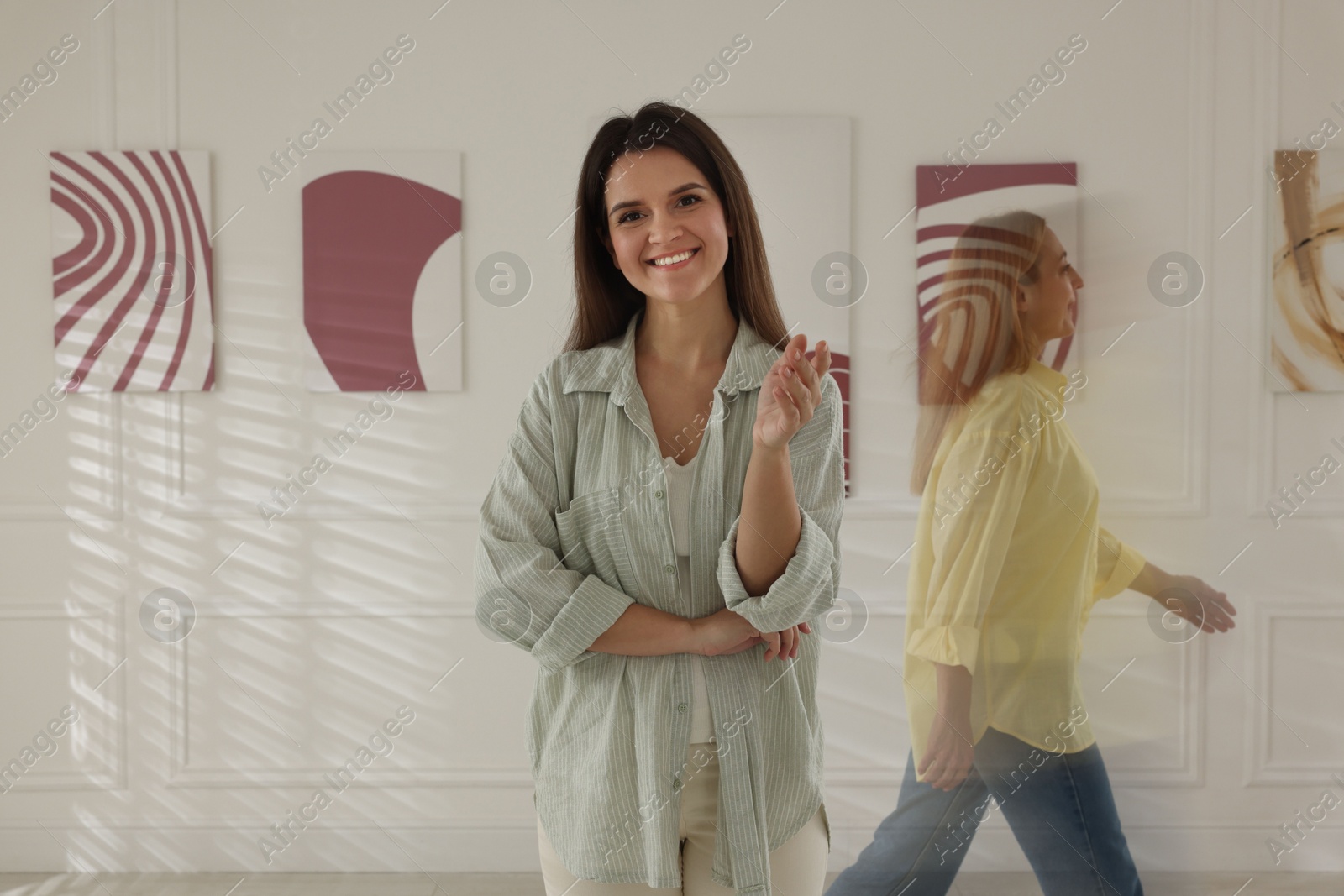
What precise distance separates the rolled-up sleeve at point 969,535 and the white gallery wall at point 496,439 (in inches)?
4.0

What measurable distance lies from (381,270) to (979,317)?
151 cm

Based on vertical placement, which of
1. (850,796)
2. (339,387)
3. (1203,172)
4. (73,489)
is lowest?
(850,796)

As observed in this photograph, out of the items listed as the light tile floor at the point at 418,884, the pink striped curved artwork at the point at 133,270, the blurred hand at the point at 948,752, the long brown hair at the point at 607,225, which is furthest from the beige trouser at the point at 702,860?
the pink striped curved artwork at the point at 133,270

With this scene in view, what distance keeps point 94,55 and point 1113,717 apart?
3.10 metres

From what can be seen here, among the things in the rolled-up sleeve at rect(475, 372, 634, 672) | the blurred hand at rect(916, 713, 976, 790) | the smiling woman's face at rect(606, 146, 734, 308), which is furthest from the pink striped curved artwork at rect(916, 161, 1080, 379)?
the rolled-up sleeve at rect(475, 372, 634, 672)

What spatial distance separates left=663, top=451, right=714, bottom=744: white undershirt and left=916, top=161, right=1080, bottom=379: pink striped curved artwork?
1246 mm

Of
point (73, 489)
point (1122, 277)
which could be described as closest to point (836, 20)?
point (1122, 277)

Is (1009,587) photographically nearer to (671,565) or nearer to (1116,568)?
(1116,568)

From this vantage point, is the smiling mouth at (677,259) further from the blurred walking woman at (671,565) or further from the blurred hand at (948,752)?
the blurred hand at (948,752)

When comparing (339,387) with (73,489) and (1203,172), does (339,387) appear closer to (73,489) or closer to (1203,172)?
(73,489)

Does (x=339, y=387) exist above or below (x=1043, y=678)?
above

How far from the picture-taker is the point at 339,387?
7.85 ft

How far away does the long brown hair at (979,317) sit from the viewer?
222 cm

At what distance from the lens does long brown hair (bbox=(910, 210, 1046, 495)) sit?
87.6 inches
